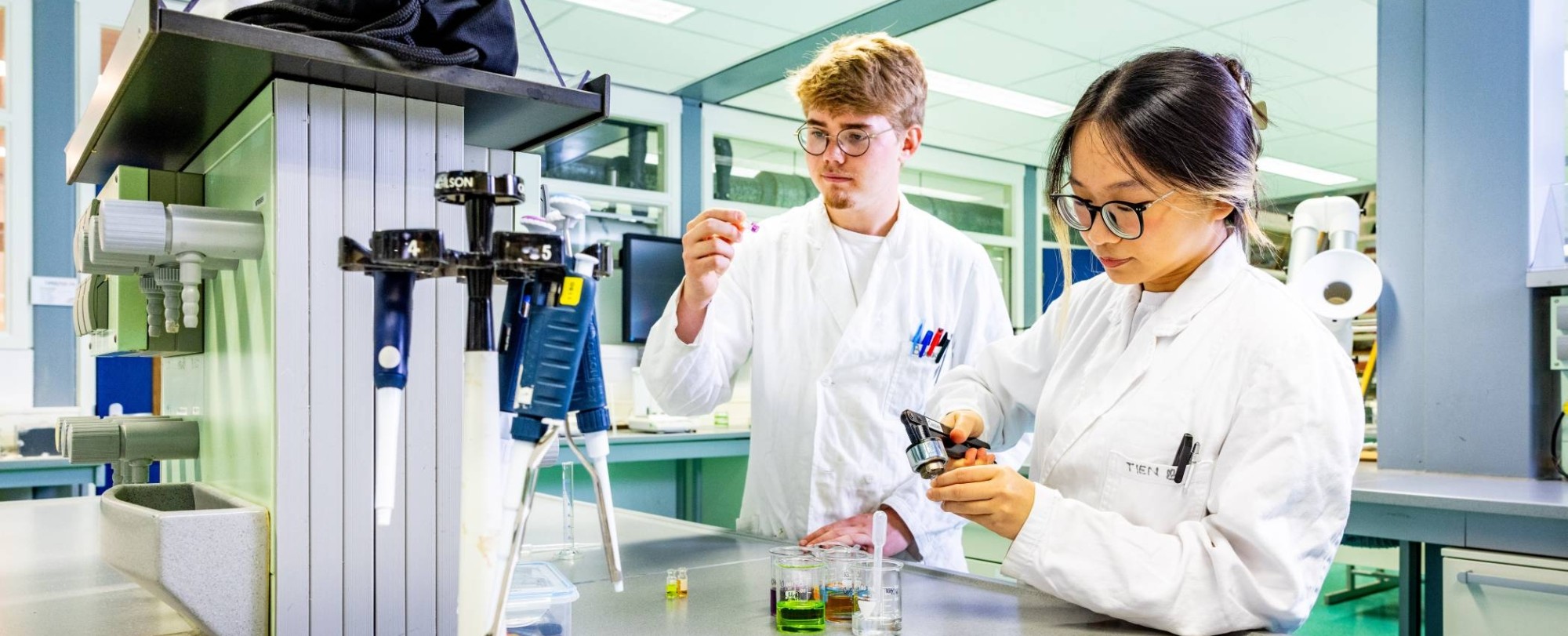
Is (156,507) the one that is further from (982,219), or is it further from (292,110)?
(982,219)

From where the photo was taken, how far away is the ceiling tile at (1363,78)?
6.06 metres

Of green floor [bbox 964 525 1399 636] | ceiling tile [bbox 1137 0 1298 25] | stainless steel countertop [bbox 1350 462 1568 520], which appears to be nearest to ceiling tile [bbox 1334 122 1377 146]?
ceiling tile [bbox 1137 0 1298 25]

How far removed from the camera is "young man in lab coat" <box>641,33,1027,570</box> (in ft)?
5.44

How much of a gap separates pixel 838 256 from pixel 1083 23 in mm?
3925

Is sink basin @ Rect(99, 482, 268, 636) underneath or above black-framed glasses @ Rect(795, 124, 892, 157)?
underneath

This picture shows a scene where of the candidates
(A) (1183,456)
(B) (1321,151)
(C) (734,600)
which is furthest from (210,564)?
(B) (1321,151)

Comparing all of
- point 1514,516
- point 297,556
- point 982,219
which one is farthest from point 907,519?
point 982,219

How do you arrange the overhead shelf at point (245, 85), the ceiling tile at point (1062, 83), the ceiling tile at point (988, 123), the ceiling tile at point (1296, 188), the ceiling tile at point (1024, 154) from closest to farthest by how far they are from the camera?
the overhead shelf at point (245, 85), the ceiling tile at point (1062, 83), the ceiling tile at point (988, 123), the ceiling tile at point (1024, 154), the ceiling tile at point (1296, 188)

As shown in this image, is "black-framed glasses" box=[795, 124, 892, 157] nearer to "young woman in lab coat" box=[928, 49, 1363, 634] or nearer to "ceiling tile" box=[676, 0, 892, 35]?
"young woman in lab coat" box=[928, 49, 1363, 634]

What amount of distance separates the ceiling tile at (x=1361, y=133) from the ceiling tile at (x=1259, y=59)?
5.09ft

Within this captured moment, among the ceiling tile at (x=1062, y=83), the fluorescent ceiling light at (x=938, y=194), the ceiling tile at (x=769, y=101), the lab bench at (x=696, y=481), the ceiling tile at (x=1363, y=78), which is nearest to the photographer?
the lab bench at (x=696, y=481)

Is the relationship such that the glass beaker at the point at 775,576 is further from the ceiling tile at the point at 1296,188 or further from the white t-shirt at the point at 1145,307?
the ceiling tile at the point at 1296,188

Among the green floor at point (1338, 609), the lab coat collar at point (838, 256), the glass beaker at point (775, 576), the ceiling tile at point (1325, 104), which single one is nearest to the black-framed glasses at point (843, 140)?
the lab coat collar at point (838, 256)

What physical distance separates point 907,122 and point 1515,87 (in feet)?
6.27
